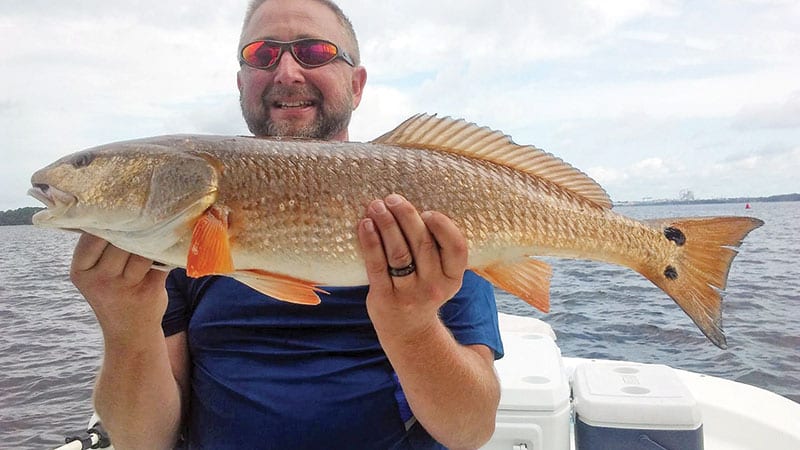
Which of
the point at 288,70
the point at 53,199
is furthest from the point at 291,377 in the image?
the point at 288,70

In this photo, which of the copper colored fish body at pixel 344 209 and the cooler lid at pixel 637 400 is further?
the cooler lid at pixel 637 400

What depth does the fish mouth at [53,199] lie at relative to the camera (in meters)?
2.04

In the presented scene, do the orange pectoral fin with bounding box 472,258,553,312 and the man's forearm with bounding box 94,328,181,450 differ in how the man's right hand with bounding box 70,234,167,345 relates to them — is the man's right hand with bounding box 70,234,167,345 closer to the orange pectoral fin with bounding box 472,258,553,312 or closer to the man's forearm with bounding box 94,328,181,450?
the man's forearm with bounding box 94,328,181,450

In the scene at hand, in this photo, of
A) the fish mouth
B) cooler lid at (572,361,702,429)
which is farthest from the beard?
cooler lid at (572,361,702,429)

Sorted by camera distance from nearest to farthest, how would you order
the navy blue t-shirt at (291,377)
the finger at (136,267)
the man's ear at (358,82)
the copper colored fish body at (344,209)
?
1. the copper colored fish body at (344,209)
2. the finger at (136,267)
3. the navy blue t-shirt at (291,377)
4. the man's ear at (358,82)

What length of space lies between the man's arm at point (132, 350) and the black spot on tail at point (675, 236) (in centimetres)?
203

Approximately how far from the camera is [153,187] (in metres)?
2.15

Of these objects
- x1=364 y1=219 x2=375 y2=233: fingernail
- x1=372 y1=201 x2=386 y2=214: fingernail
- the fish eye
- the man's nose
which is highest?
the man's nose

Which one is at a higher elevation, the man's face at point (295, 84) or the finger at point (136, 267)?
the man's face at point (295, 84)

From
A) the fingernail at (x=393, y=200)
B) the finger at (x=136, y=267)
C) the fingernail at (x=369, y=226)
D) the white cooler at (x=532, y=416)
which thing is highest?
the fingernail at (x=393, y=200)

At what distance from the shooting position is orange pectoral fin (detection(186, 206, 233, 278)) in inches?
78.5

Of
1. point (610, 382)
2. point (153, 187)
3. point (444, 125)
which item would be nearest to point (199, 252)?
point (153, 187)

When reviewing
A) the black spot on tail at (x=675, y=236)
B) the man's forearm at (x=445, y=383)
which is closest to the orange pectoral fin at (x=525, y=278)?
the man's forearm at (x=445, y=383)

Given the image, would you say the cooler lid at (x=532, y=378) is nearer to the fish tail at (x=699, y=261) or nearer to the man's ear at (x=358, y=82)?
the fish tail at (x=699, y=261)
